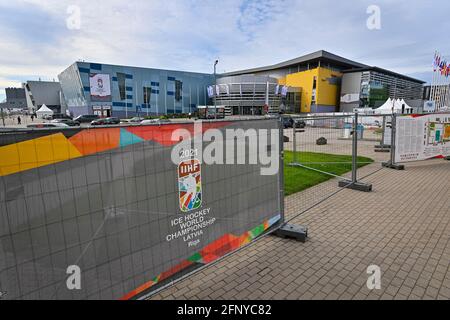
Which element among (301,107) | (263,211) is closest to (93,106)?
(301,107)

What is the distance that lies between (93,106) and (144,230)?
59.8 m

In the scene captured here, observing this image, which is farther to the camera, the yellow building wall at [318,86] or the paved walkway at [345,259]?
the yellow building wall at [318,86]

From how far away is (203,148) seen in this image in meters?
3.10

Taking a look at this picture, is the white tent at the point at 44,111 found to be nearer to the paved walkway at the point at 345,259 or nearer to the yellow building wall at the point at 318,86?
the paved walkway at the point at 345,259

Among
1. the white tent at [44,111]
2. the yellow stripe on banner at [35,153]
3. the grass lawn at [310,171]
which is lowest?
the grass lawn at [310,171]

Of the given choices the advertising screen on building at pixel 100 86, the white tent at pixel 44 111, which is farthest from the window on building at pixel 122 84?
the white tent at pixel 44 111

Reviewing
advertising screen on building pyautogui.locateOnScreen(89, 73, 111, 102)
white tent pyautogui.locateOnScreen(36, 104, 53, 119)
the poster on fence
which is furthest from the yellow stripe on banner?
white tent pyautogui.locateOnScreen(36, 104, 53, 119)

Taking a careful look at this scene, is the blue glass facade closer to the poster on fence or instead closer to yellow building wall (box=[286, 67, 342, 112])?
yellow building wall (box=[286, 67, 342, 112])

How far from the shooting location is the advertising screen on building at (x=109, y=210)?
6.32 feet

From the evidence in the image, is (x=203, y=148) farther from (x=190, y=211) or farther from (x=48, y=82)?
(x=48, y=82)

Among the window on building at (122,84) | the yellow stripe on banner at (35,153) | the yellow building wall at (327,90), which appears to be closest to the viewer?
the yellow stripe on banner at (35,153)

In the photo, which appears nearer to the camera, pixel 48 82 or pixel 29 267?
pixel 29 267

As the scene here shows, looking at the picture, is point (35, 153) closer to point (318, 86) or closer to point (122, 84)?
point (122, 84)
